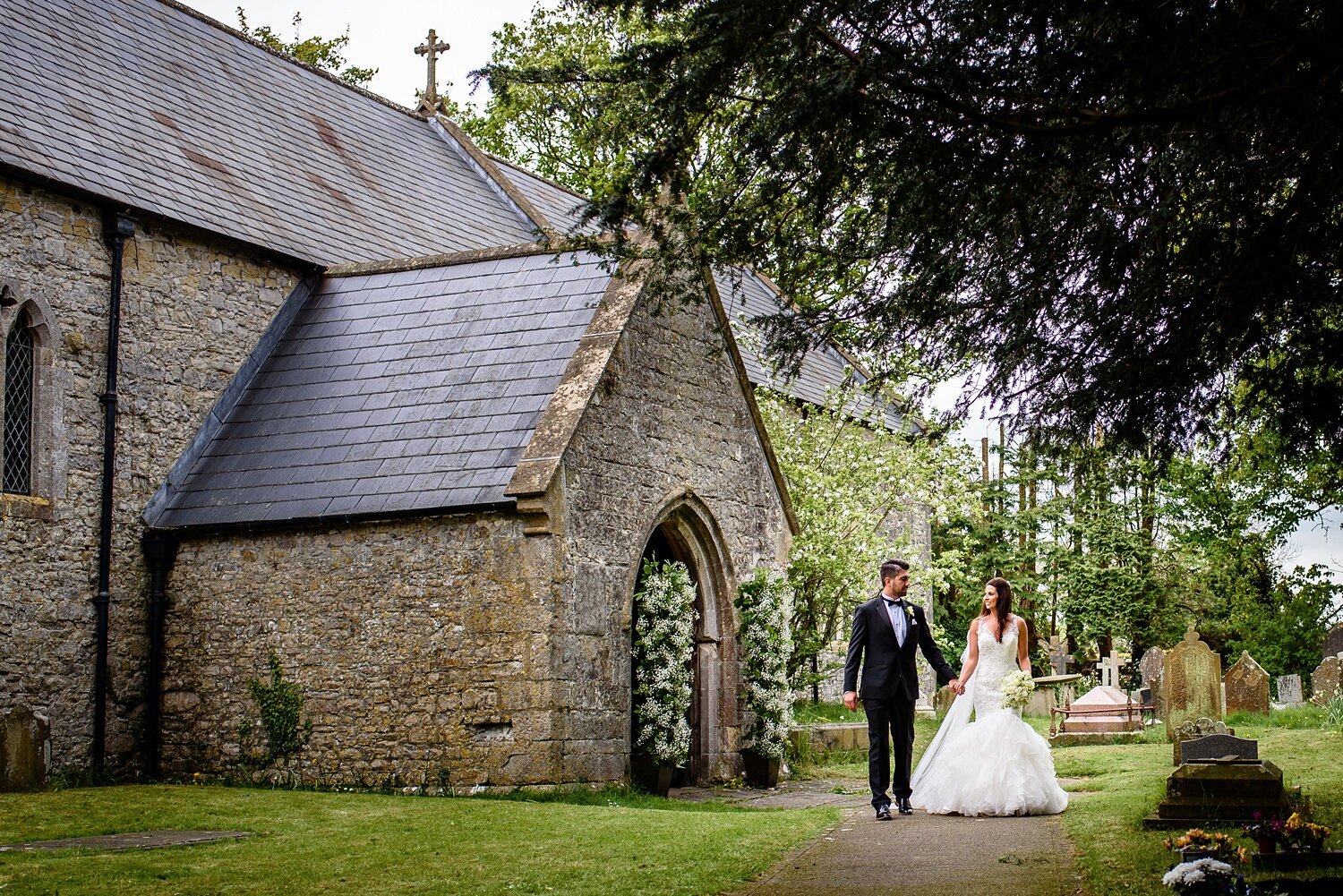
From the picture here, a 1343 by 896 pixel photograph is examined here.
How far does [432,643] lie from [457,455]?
1.78 m

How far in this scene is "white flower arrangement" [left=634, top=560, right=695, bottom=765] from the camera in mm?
14359

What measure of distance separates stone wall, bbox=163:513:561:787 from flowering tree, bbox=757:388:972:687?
722cm

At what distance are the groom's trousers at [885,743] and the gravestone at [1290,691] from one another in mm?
16222

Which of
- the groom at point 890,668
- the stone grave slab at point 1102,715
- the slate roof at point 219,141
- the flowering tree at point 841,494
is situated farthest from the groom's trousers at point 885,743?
the stone grave slab at point 1102,715

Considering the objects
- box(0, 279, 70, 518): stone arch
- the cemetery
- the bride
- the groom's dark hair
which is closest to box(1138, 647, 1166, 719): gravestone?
the cemetery

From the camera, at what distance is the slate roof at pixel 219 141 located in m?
15.8

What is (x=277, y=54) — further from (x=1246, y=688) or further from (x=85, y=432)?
(x=1246, y=688)

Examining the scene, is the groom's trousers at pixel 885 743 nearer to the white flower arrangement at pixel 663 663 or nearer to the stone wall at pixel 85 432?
the white flower arrangement at pixel 663 663

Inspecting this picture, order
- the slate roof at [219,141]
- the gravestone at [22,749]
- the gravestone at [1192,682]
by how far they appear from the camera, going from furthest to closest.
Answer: the gravestone at [1192,682], the slate roof at [219,141], the gravestone at [22,749]

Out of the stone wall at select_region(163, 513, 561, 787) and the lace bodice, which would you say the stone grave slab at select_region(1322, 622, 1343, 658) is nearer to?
the lace bodice

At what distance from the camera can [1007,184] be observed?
24.3 feet

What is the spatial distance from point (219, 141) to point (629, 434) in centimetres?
766

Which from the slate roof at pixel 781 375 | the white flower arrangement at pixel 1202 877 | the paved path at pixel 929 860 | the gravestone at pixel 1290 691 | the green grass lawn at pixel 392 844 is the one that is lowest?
the paved path at pixel 929 860

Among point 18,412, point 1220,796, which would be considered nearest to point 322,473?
point 18,412
